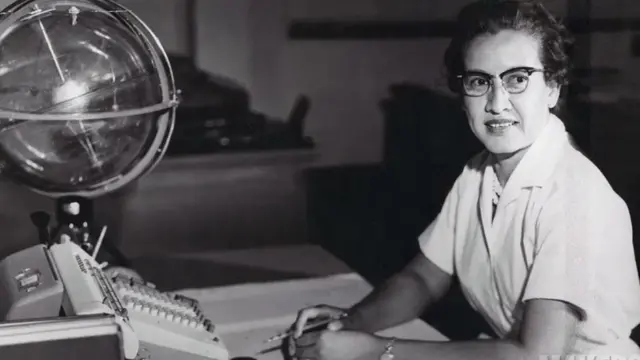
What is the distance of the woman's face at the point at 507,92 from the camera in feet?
3.92

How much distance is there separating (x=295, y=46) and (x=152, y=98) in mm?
321

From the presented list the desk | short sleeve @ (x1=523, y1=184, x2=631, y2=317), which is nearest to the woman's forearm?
the desk

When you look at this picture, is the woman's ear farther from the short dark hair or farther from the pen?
the pen

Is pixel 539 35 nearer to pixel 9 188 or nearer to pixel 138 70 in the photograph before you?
pixel 138 70

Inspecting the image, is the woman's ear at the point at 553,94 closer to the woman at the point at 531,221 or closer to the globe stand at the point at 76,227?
the woman at the point at 531,221

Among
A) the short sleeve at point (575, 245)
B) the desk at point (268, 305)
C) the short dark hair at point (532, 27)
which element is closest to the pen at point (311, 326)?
the desk at point (268, 305)

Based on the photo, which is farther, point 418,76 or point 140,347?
point 418,76

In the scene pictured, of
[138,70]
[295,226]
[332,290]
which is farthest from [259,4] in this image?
[332,290]

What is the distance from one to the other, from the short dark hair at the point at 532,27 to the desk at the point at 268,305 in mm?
534

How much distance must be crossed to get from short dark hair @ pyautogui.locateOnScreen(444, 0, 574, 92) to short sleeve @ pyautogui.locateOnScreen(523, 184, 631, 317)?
0.62 feet

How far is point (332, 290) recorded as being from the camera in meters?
1.72

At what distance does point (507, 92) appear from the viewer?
3.96 feet

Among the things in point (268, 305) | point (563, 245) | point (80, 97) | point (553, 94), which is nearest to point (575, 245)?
point (563, 245)

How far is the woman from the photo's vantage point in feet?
3.86
